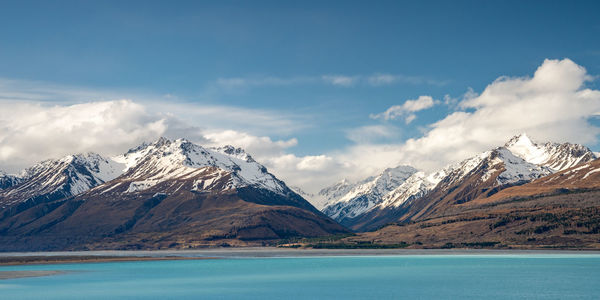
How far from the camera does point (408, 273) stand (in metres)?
191

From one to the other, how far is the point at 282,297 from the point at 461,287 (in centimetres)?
4405

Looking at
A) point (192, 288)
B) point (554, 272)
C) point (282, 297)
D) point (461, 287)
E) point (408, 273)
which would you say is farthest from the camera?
→ point (408, 273)

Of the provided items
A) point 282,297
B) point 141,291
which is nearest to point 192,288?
point 141,291

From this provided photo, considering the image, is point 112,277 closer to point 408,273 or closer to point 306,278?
point 306,278

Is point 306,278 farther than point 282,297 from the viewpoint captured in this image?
Yes

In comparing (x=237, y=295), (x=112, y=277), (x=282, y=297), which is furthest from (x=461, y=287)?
(x=112, y=277)

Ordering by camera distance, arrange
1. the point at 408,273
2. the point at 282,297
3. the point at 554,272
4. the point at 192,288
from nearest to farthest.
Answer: the point at 282,297 < the point at 192,288 < the point at 554,272 < the point at 408,273

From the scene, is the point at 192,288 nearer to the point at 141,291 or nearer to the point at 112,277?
the point at 141,291

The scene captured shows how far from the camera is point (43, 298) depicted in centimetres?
13588

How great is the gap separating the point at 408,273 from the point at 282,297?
71.3 meters

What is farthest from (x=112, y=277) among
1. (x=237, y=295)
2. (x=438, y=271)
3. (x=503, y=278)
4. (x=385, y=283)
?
(x=503, y=278)

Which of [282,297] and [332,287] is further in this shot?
[332,287]

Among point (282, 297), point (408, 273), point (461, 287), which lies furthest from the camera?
point (408, 273)

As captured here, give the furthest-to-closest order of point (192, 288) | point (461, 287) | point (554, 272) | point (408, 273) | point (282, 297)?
point (408, 273) → point (554, 272) → point (192, 288) → point (461, 287) → point (282, 297)
